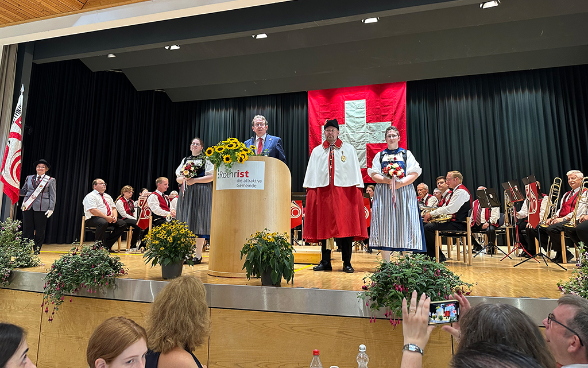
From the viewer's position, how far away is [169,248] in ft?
10.8

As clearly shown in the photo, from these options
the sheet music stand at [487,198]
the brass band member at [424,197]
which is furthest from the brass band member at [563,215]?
the brass band member at [424,197]

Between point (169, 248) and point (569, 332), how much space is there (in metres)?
2.80

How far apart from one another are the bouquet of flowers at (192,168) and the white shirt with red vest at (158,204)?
9.99 feet

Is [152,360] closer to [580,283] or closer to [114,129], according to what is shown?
[580,283]

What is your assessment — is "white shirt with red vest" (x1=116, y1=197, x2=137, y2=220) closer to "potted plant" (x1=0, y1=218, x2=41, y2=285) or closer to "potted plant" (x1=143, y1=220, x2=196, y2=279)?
"potted plant" (x1=0, y1=218, x2=41, y2=285)

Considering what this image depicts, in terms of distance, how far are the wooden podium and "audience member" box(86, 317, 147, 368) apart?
1.87m

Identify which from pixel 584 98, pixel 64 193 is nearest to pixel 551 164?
pixel 584 98

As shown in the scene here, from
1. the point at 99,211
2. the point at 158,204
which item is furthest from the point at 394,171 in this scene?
the point at 158,204

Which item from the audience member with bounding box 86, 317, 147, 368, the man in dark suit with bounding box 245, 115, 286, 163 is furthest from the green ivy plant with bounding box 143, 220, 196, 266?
the audience member with bounding box 86, 317, 147, 368

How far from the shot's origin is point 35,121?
339 inches

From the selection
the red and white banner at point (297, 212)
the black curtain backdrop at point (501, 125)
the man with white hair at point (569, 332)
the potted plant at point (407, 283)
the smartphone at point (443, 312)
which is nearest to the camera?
the man with white hair at point (569, 332)

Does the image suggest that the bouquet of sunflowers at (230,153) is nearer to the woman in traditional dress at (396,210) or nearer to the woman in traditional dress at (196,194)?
the woman in traditional dress at (196,194)

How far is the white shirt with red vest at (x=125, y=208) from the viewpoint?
24.6 feet

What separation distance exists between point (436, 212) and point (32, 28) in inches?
220
